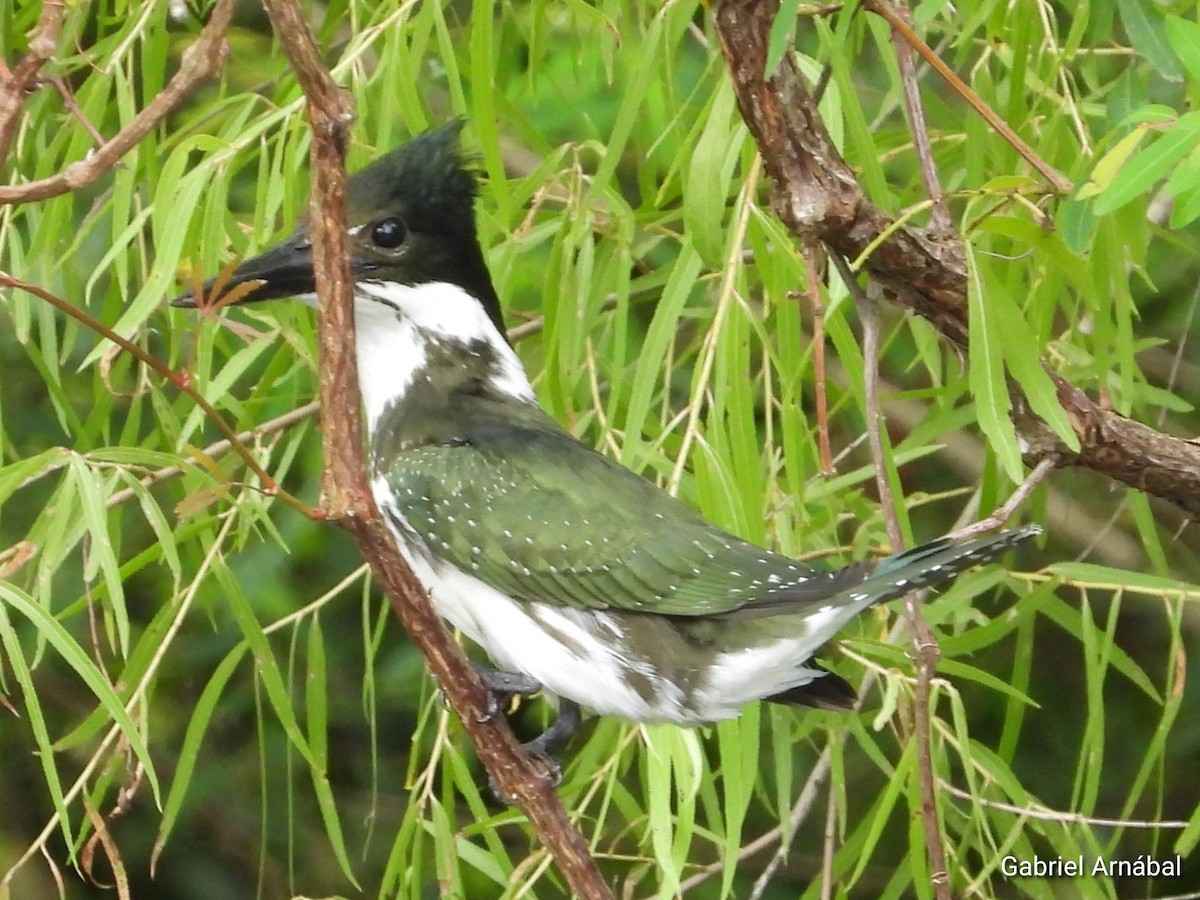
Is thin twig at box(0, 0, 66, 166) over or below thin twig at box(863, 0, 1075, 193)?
over

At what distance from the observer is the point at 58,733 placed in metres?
2.80

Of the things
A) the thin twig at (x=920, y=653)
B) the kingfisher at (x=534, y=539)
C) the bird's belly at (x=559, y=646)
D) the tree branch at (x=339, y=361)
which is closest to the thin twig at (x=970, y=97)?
the thin twig at (x=920, y=653)

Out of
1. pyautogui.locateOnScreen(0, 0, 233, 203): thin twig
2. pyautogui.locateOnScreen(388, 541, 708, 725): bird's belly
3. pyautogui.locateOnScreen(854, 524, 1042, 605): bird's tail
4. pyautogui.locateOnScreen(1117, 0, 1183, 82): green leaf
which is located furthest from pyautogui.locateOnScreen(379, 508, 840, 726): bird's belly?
pyautogui.locateOnScreen(0, 0, 233, 203): thin twig

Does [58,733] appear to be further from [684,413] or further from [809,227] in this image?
[809,227]

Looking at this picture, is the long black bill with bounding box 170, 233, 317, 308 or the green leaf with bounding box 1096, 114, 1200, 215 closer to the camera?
the green leaf with bounding box 1096, 114, 1200, 215

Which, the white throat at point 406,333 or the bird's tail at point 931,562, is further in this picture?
the white throat at point 406,333

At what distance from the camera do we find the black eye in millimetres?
1501

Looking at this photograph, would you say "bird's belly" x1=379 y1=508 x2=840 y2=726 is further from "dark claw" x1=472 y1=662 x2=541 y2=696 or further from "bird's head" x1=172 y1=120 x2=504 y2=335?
"bird's head" x1=172 y1=120 x2=504 y2=335

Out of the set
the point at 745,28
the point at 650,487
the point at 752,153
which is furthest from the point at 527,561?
the point at 745,28

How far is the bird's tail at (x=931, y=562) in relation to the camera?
114 cm

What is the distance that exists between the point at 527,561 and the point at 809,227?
39cm

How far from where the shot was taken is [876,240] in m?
1.15

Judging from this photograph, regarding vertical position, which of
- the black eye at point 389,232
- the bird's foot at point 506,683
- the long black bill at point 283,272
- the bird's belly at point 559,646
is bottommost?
the bird's foot at point 506,683

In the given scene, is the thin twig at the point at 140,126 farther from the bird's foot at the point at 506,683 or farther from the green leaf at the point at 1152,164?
the bird's foot at the point at 506,683
